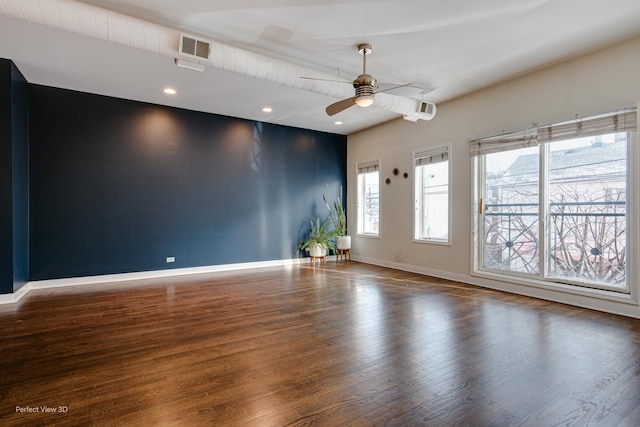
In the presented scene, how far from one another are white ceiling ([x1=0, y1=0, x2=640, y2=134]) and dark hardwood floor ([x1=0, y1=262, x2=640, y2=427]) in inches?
112

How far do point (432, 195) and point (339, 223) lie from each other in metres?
2.39

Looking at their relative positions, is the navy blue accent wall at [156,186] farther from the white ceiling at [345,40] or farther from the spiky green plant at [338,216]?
the white ceiling at [345,40]

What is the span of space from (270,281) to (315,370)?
3.15 meters

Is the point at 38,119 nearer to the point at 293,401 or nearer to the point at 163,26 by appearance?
the point at 163,26

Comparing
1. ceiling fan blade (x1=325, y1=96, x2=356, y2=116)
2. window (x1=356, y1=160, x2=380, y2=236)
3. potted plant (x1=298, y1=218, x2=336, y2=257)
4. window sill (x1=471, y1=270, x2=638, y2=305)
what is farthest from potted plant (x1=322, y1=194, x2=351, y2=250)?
ceiling fan blade (x1=325, y1=96, x2=356, y2=116)

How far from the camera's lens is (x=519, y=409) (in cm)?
192

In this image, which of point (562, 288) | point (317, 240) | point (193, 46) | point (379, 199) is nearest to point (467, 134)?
point (379, 199)

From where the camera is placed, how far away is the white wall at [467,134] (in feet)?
12.3

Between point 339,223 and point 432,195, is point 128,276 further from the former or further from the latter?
point 432,195

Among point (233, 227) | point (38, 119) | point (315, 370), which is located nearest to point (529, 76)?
point (315, 370)

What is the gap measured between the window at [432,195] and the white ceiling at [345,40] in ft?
3.72

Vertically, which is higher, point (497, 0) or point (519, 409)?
point (497, 0)

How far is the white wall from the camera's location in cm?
375

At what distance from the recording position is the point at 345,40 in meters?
3.62
